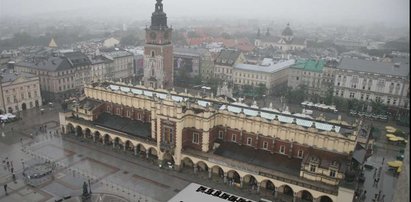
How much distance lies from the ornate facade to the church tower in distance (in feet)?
90.1

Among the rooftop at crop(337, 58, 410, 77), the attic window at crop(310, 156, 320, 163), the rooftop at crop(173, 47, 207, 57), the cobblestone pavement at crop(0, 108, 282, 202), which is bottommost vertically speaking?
the cobblestone pavement at crop(0, 108, 282, 202)

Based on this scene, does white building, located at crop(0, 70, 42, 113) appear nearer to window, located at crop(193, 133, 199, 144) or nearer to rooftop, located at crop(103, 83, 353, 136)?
rooftop, located at crop(103, 83, 353, 136)

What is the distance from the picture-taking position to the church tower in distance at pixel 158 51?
314 feet

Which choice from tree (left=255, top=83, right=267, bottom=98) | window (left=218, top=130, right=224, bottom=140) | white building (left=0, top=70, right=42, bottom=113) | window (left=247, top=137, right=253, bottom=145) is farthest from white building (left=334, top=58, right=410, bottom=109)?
white building (left=0, top=70, right=42, bottom=113)

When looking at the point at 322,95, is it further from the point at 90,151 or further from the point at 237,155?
the point at 90,151

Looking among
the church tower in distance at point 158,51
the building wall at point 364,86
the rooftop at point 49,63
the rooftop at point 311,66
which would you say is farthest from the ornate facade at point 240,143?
the rooftop at point 311,66

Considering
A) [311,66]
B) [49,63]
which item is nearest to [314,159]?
[311,66]

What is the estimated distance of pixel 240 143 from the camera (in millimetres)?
63031

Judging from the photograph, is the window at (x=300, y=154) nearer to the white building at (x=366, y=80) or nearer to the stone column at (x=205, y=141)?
the stone column at (x=205, y=141)

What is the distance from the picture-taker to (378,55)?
175 meters

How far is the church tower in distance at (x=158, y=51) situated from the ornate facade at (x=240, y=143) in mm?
27478

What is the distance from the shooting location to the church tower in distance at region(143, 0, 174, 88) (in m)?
95.8

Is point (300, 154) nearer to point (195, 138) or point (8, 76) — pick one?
point (195, 138)

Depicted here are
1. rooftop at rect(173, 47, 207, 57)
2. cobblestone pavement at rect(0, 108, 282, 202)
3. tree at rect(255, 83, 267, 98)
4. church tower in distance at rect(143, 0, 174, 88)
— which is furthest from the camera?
rooftop at rect(173, 47, 207, 57)
